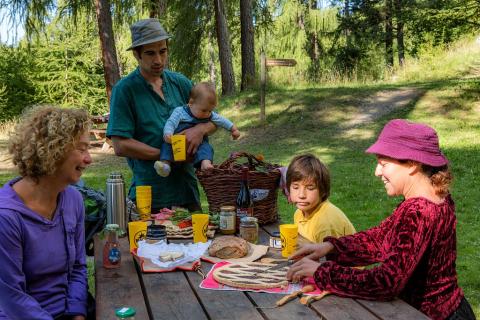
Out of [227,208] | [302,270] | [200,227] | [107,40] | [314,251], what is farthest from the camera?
[107,40]

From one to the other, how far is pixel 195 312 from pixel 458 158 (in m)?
8.33

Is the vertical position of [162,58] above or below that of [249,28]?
below

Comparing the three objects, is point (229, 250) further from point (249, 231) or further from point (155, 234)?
point (155, 234)

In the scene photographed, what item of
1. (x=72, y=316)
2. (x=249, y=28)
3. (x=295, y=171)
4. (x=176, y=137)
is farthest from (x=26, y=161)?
(x=249, y=28)

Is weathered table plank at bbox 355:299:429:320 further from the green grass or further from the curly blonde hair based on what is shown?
the green grass

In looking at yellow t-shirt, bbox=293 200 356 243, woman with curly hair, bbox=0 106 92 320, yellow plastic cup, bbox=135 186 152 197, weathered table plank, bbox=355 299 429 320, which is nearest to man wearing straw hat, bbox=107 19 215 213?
yellow plastic cup, bbox=135 186 152 197

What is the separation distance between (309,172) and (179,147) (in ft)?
2.74

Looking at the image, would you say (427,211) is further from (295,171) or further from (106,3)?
(106,3)

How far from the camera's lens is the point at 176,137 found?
346cm

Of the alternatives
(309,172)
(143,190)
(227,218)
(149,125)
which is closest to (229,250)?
(227,218)

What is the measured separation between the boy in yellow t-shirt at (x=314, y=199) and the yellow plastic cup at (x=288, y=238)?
421 millimetres

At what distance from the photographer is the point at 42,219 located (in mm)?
2395

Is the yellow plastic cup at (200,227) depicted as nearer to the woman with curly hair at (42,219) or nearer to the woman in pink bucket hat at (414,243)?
the woman with curly hair at (42,219)

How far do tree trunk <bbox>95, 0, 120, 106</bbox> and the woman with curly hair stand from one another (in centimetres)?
1065
